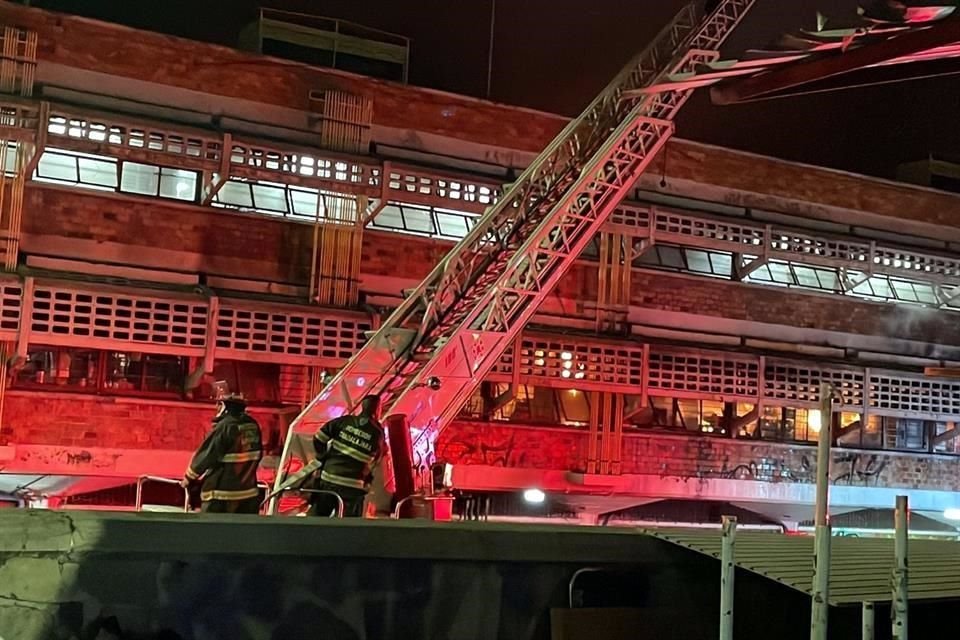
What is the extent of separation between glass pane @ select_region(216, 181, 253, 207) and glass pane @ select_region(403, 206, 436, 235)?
6.81 ft

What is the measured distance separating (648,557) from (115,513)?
2.83 m

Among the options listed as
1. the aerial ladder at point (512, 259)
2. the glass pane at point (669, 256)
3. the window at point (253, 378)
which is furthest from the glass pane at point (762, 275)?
the window at point (253, 378)

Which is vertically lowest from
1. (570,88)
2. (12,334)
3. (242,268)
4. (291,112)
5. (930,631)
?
(930,631)

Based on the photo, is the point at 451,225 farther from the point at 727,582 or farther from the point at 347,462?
the point at 727,582

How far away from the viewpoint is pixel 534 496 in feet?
46.4

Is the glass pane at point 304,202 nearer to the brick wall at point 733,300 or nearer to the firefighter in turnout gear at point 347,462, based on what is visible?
the brick wall at point 733,300

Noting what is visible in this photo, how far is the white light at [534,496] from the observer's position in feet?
45.4

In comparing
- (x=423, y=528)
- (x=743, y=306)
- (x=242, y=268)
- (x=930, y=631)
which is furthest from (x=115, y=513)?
(x=743, y=306)

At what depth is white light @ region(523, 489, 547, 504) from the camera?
1385 centimetres

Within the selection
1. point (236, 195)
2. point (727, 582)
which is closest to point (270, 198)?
point (236, 195)

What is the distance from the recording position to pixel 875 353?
16.2 meters

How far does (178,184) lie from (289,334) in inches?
90.0

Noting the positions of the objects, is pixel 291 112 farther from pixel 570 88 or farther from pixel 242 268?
pixel 570 88

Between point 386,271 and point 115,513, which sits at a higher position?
point 386,271
